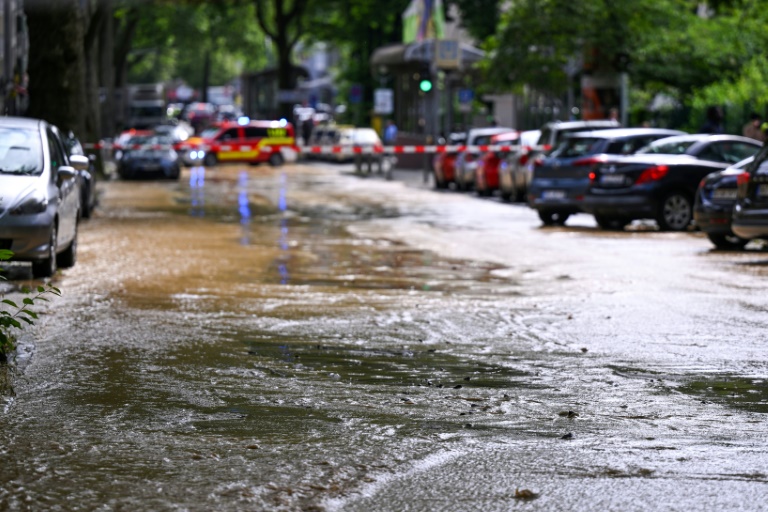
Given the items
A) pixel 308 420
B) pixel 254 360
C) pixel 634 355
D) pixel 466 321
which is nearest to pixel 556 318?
pixel 466 321

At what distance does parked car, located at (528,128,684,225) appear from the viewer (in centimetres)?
2528

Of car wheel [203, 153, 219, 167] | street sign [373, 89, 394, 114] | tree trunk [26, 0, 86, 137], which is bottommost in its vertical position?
car wheel [203, 153, 219, 167]

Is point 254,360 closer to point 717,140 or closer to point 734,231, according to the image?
point 734,231

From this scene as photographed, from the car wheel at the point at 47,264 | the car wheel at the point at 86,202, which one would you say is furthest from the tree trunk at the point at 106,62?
the car wheel at the point at 47,264

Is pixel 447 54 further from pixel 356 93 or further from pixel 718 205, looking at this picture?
pixel 718 205

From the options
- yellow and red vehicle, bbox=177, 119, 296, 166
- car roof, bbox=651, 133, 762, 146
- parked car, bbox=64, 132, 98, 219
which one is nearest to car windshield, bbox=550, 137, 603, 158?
car roof, bbox=651, 133, 762, 146

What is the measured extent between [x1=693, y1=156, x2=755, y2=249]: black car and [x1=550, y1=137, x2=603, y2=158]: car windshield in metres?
5.86

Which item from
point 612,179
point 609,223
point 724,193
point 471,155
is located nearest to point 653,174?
point 612,179

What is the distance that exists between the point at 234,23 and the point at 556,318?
244 feet

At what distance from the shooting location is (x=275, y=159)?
5731cm

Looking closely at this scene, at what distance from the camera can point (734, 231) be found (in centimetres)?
1800

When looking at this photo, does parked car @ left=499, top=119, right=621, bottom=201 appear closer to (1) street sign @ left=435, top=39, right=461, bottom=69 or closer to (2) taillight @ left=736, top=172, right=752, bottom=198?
(2) taillight @ left=736, top=172, right=752, bottom=198

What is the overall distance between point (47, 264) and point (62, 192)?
1.01 m

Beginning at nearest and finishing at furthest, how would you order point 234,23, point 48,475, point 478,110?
point 48,475, point 478,110, point 234,23
